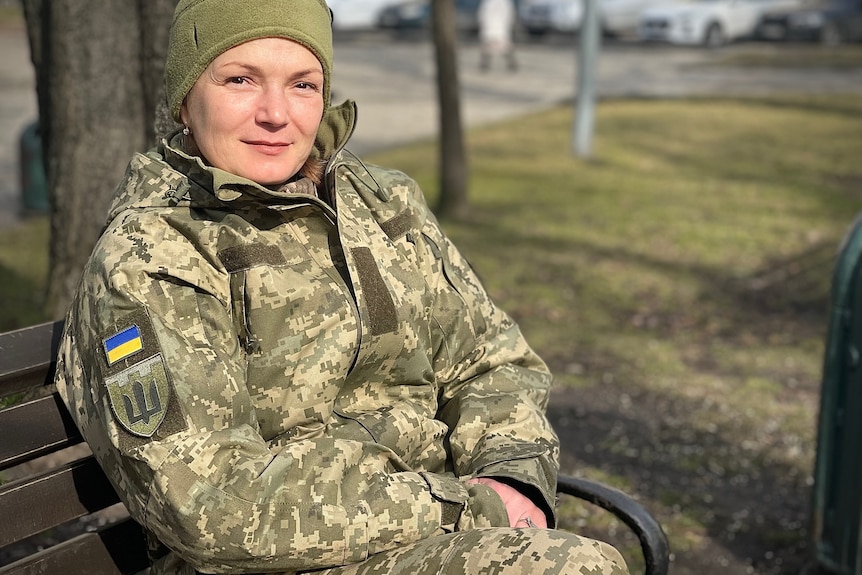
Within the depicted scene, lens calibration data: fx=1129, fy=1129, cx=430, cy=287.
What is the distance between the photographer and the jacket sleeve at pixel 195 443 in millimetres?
1960

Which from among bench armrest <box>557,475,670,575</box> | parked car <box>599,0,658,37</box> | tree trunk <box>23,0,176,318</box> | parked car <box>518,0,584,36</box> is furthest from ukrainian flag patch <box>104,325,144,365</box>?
parked car <box>518,0,584,36</box>

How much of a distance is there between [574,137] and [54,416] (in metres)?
10.3

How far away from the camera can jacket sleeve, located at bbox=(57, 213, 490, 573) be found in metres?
1.96

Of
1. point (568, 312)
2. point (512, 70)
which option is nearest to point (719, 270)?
point (568, 312)

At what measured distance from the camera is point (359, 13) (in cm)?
2775

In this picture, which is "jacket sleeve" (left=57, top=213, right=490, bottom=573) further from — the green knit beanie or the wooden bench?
the green knit beanie

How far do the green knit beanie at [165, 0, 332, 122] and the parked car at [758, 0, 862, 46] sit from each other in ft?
82.3

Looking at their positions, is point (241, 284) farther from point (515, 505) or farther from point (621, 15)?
point (621, 15)

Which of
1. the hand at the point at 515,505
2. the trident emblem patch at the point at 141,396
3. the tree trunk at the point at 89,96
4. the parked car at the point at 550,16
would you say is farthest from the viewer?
the parked car at the point at 550,16

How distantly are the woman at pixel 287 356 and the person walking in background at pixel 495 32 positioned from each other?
18.8 meters

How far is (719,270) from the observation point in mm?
7922

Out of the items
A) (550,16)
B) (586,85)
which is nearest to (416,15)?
(550,16)

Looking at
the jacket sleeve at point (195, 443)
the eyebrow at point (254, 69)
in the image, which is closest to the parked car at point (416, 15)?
the eyebrow at point (254, 69)

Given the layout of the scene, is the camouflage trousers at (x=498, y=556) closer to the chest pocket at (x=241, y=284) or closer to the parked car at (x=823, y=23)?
the chest pocket at (x=241, y=284)
